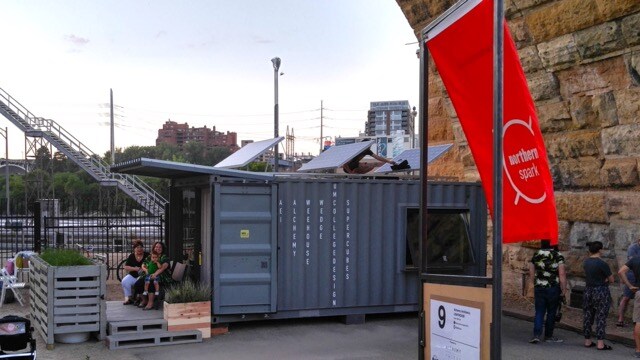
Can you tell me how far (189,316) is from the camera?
35.1 ft

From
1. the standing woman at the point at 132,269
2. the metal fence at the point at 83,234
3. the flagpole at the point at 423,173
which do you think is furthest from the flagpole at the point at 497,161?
the metal fence at the point at 83,234

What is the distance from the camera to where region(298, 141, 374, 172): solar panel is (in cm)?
1281

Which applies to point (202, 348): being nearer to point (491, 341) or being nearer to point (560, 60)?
point (491, 341)

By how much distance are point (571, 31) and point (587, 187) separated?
3066 millimetres

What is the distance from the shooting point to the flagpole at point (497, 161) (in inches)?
194

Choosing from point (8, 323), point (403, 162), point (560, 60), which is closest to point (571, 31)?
point (560, 60)

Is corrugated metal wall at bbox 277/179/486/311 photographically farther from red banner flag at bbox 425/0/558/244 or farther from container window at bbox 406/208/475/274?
red banner flag at bbox 425/0/558/244

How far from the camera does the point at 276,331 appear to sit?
11.5 metres

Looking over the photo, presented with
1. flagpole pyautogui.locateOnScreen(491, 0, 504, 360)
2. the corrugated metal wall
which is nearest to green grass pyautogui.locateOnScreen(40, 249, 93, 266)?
the corrugated metal wall

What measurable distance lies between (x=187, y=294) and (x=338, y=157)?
14.1 ft

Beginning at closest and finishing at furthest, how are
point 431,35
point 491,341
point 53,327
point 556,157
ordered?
point 491,341
point 431,35
point 53,327
point 556,157

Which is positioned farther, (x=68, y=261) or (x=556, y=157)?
(x=556, y=157)

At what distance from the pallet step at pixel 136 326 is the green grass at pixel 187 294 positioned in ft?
1.23

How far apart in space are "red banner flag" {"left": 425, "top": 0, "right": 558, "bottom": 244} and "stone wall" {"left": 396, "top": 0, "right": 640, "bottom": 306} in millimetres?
6637
